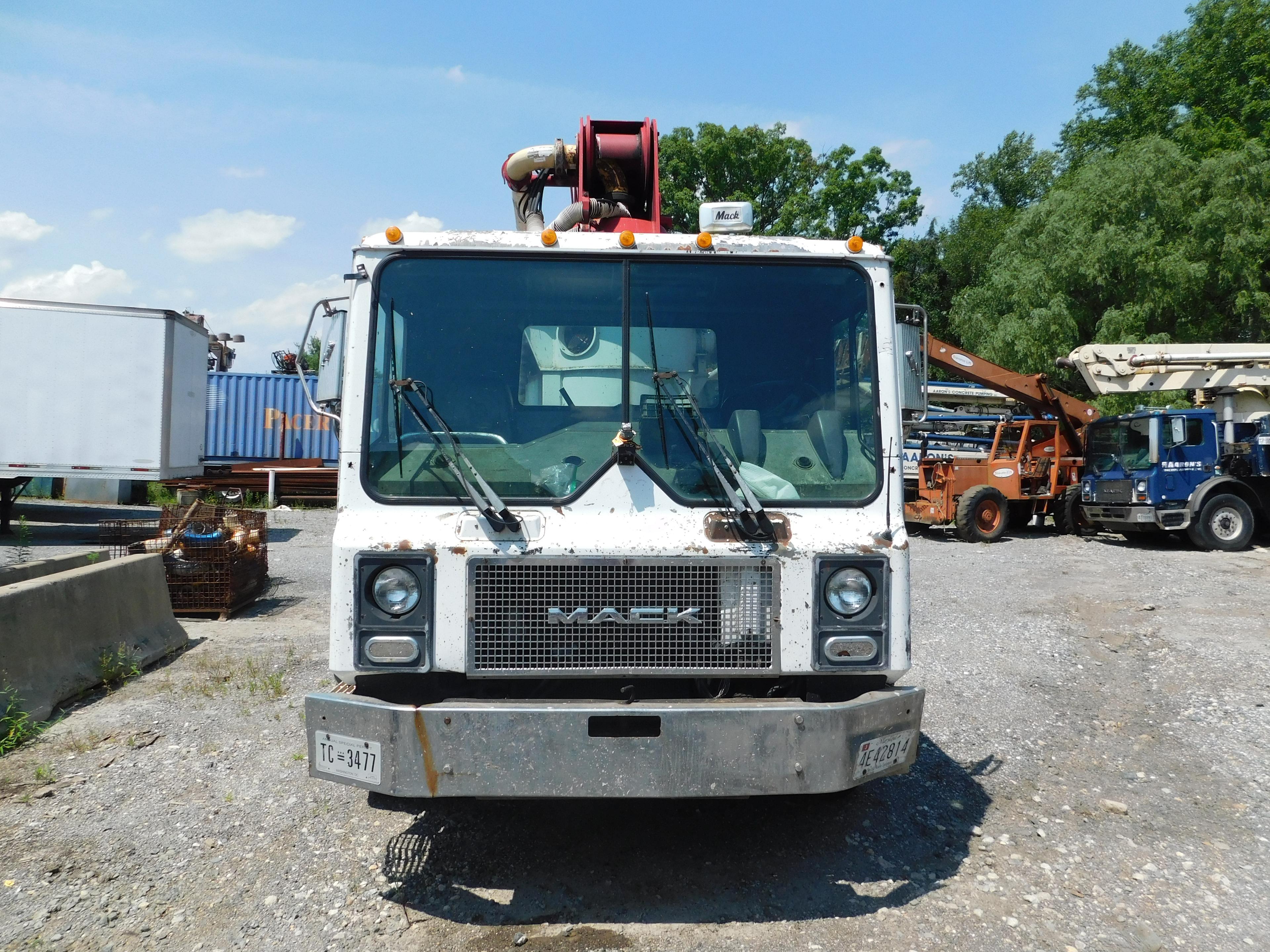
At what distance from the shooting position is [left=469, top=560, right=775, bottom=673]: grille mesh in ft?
11.4

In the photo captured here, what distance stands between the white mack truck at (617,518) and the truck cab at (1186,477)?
14152mm

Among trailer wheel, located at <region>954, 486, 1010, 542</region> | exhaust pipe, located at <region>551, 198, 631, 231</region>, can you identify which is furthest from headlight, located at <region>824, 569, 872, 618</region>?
trailer wheel, located at <region>954, 486, 1010, 542</region>

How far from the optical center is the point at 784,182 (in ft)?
108

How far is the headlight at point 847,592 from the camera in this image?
3.57m

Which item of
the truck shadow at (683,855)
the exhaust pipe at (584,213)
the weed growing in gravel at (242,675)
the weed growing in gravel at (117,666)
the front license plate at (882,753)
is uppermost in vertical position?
the exhaust pipe at (584,213)

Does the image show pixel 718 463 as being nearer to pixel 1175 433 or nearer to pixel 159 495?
pixel 1175 433

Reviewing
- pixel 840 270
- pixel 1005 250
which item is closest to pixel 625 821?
pixel 840 270

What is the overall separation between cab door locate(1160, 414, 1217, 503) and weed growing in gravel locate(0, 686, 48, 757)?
16248mm

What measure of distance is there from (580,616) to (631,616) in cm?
18

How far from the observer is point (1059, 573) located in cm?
1327

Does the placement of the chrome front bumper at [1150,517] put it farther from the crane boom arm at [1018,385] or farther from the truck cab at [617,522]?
the truck cab at [617,522]

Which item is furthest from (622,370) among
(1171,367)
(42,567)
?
(1171,367)

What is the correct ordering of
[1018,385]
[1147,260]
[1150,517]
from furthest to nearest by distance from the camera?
[1147,260] < [1018,385] < [1150,517]

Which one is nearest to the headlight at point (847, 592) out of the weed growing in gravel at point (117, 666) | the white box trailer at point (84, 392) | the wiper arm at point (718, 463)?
the wiper arm at point (718, 463)
